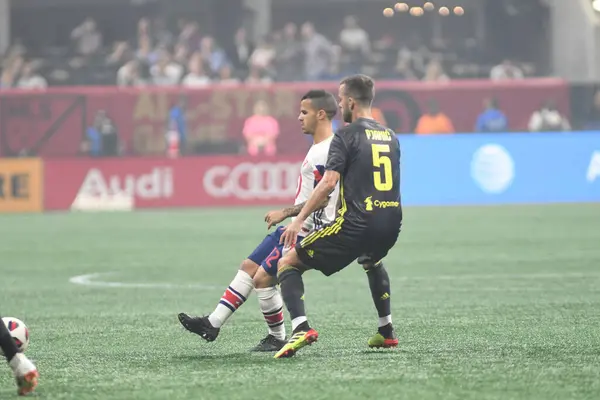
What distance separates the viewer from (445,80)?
100 ft

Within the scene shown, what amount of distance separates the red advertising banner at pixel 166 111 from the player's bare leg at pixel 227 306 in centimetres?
2014

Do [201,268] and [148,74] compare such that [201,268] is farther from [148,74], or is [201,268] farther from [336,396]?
[148,74]

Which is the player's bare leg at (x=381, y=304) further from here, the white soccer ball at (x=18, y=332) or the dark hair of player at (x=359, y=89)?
the white soccer ball at (x=18, y=332)

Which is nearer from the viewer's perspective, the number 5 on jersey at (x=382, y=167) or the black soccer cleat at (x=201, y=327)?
the number 5 on jersey at (x=382, y=167)

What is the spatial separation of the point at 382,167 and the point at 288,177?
17.9 meters

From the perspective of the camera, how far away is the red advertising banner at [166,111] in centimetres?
2861

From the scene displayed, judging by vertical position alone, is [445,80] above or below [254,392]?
above

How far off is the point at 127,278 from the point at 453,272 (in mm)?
3535

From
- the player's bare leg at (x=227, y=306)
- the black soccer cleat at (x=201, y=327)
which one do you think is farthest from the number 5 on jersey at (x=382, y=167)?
the black soccer cleat at (x=201, y=327)

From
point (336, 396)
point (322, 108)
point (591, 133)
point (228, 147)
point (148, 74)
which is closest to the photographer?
point (336, 396)

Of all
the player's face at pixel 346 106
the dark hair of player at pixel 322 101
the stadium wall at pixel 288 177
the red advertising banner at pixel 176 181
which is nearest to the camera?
the player's face at pixel 346 106

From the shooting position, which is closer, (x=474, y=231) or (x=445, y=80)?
(x=474, y=231)

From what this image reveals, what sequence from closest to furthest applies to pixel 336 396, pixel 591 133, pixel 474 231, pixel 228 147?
1. pixel 336 396
2. pixel 474 231
3. pixel 591 133
4. pixel 228 147

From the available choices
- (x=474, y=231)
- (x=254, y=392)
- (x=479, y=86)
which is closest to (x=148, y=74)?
(x=479, y=86)
